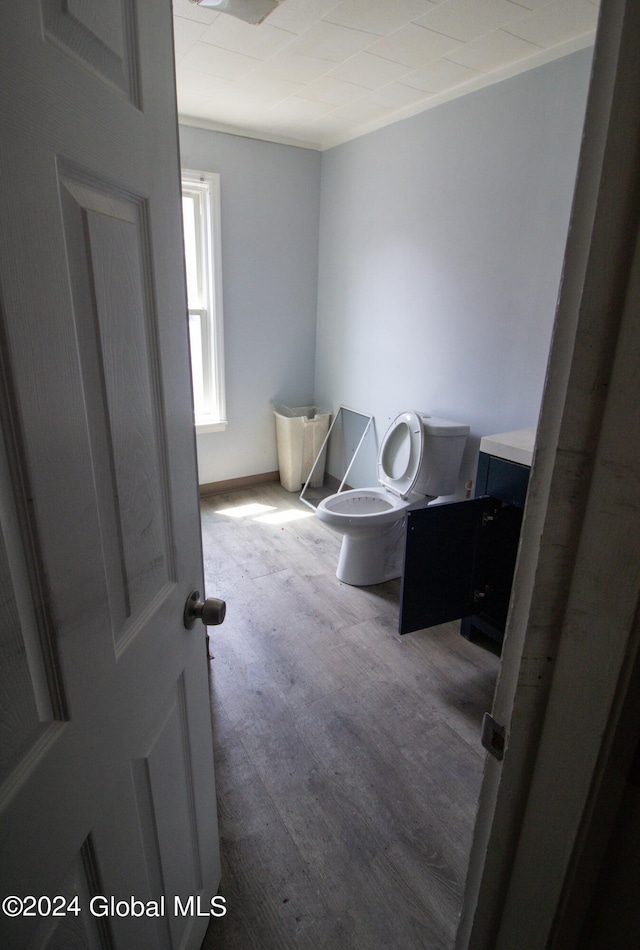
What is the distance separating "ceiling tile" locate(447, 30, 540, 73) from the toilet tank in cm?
151

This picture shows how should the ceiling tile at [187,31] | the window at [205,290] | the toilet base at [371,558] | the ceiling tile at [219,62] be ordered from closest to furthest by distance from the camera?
the ceiling tile at [187,31] → the ceiling tile at [219,62] → the toilet base at [371,558] → the window at [205,290]

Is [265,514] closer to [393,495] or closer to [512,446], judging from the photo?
[393,495]

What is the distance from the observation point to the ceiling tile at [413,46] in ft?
6.04

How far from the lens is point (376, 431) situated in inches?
129

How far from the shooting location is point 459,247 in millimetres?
2471

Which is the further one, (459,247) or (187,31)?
(459,247)

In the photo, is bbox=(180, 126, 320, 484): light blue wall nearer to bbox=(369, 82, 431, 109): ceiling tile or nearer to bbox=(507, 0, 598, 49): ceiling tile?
bbox=(369, 82, 431, 109): ceiling tile

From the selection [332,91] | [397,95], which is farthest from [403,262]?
[332,91]

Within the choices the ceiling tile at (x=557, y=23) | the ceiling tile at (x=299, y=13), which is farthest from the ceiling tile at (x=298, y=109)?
the ceiling tile at (x=557, y=23)

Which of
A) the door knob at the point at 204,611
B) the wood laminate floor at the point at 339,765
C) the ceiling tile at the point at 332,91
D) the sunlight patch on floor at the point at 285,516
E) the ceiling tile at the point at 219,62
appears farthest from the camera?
the sunlight patch on floor at the point at 285,516

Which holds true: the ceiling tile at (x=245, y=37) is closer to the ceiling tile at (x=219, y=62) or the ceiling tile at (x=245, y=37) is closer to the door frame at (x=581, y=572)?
the ceiling tile at (x=219, y=62)

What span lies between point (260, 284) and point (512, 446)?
2252 millimetres

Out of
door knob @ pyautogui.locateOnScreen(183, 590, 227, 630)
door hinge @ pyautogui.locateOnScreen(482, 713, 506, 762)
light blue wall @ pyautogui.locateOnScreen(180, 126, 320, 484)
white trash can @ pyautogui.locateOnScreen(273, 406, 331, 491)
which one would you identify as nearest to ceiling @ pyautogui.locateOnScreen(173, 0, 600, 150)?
light blue wall @ pyautogui.locateOnScreen(180, 126, 320, 484)

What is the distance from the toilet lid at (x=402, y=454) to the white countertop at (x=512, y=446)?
0.54 meters
